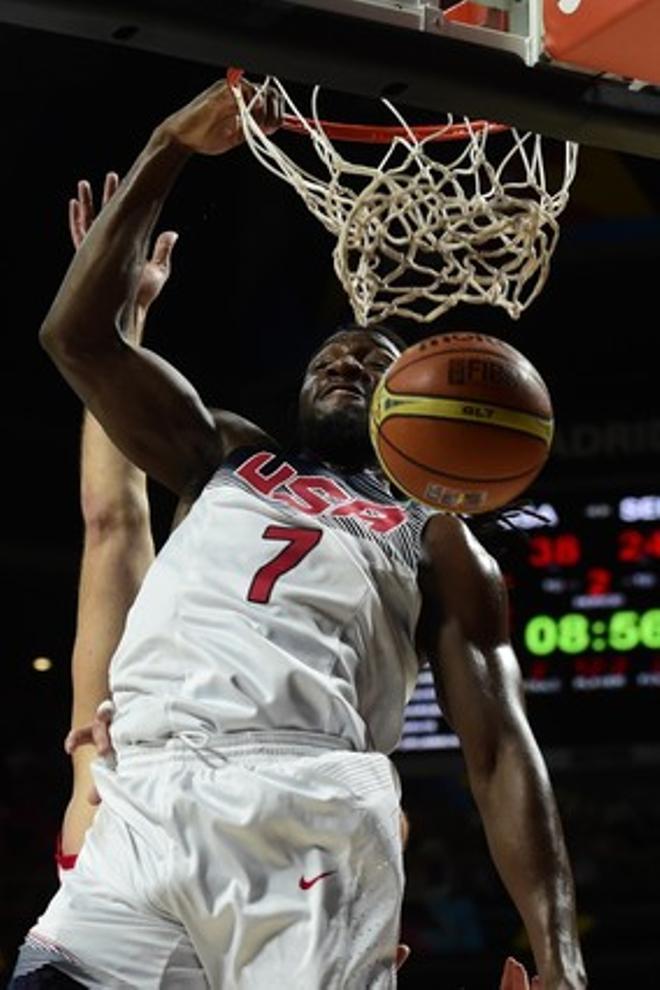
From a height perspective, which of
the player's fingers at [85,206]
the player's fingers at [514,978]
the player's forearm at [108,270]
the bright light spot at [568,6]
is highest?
the bright light spot at [568,6]

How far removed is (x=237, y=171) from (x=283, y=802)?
674cm

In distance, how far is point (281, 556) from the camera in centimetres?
365

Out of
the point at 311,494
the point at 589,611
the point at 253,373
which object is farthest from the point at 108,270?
the point at 253,373

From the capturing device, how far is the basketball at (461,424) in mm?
3578

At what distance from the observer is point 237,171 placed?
32.5 feet

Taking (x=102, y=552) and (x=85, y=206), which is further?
(x=102, y=552)

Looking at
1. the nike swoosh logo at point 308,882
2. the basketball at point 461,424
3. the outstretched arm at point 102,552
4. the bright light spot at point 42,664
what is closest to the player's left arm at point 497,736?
the basketball at point 461,424

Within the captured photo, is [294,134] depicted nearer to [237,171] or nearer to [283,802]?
[283,802]

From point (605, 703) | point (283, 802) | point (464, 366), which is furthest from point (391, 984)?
point (605, 703)

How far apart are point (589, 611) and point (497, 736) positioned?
4.67 metres

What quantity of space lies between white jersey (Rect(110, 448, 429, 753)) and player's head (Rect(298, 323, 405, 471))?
4.5 inches

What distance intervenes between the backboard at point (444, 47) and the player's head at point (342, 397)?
518mm

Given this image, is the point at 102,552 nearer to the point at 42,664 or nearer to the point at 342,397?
the point at 342,397

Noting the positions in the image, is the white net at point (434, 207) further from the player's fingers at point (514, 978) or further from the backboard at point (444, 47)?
the player's fingers at point (514, 978)
